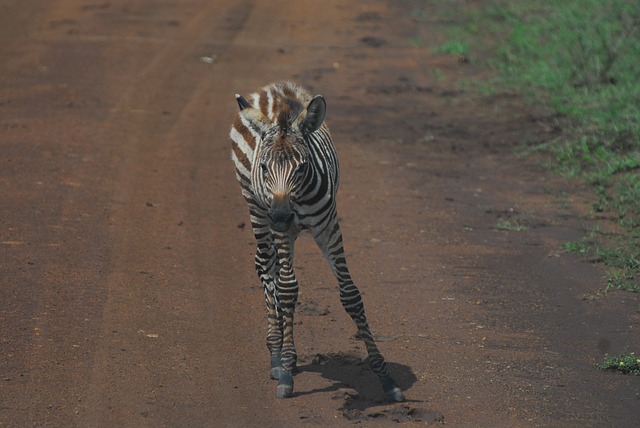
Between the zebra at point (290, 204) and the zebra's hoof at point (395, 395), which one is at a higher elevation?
the zebra at point (290, 204)

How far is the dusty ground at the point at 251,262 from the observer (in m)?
6.92

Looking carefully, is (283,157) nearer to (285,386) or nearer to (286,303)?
(286,303)

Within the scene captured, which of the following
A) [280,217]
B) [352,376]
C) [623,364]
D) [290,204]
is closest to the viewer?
[280,217]

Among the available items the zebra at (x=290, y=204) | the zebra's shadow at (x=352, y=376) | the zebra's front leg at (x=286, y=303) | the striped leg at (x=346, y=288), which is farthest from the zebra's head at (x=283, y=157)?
the zebra's shadow at (x=352, y=376)

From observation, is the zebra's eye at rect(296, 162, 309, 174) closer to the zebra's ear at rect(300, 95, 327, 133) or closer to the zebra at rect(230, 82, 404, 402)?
the zebra at rect(230, 82, 404, 402)

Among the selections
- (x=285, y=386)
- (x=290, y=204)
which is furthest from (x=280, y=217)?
(x=285, y=386)

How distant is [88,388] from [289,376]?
4.38 ft

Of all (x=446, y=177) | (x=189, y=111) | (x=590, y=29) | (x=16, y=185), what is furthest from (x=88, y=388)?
(x=590, y=29)

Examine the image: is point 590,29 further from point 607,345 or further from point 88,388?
point 88,388

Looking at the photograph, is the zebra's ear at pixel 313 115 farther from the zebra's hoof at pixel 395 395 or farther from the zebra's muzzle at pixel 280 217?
the zebra's hoof at pixel 395 395

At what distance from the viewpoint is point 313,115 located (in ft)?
22.8

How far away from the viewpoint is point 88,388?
22.5 feet

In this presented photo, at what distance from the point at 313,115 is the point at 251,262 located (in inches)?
120

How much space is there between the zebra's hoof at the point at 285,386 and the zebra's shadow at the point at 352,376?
109 mm
